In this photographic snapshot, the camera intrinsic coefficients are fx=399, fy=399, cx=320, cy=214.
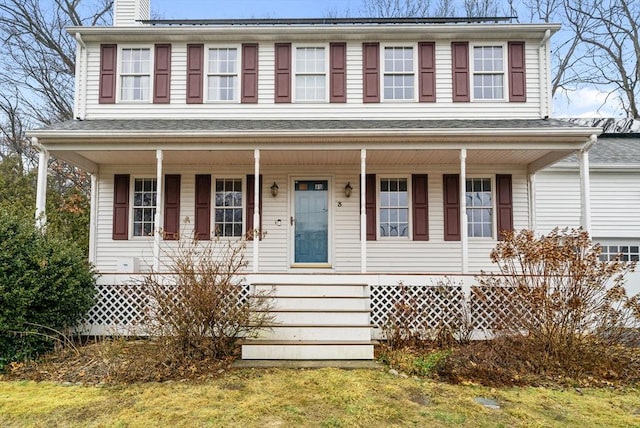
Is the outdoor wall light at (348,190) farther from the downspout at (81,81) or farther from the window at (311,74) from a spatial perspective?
the downspout at (81,81)

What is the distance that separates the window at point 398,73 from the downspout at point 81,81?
664 cm

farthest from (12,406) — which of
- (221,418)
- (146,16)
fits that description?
(146,16)

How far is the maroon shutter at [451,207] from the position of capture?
8.48 metres

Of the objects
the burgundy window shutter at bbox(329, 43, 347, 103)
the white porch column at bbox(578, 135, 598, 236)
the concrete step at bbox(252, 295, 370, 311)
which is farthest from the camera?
the burgundy window shutter at bbox(329, 43, 347, 103)

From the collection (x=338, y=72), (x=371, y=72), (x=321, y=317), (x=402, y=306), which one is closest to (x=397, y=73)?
(x=371, y=72)

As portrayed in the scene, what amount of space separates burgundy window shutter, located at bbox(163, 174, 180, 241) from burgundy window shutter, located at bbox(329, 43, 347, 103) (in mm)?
3889

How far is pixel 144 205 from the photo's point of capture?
344 inches

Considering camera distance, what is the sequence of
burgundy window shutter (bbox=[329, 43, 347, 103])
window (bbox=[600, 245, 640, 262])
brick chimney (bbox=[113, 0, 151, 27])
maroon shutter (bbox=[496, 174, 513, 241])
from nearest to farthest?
1. maroon shutter (bbox=[496, 174, 513, 241])
2. burgundy window shutter (bbox=[329, 43, 347, 103])
3. brick chimney (bbox=[113, 0, 151, 27])
4. window (bbox=[600, 245, 640, 262])

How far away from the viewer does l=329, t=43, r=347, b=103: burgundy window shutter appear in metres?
8.78

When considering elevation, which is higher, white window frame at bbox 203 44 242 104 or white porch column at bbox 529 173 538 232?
white window frame at bbox 203 44 242 104

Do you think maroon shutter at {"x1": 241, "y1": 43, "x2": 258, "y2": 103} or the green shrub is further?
maroon shutter at {"x1": 241, "y1": 43, "x2": 258, "y2": 103}

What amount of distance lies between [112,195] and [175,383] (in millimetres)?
5664

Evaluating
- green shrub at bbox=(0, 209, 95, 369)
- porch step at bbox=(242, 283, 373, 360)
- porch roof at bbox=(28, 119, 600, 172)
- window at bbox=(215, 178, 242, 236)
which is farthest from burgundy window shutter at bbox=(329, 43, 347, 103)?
green shrub at bbox=(0, 209, 95, 369)

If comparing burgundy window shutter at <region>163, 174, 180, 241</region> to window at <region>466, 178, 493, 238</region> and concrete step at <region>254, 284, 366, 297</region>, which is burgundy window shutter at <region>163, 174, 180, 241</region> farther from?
window at <region>466, 178, 493, 238</region>
